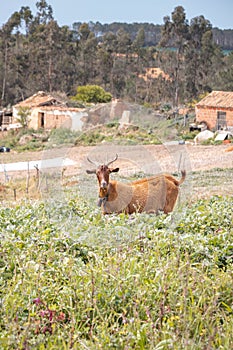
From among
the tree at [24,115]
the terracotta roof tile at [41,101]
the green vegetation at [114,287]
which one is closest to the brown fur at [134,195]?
the green vegetation at [114,287]

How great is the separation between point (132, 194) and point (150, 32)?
65.1 m

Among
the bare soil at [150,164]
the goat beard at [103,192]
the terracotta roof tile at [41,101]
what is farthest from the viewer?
the terracotta roof tile at [41,101]

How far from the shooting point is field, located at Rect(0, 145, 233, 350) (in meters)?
3.25

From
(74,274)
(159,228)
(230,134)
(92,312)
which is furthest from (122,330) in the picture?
(230,134)

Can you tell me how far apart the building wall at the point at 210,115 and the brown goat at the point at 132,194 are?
72.8ft

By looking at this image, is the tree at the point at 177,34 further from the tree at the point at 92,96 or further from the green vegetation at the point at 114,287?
the green vegetation at the point at 114,287

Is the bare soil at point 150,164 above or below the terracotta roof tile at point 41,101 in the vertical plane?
below

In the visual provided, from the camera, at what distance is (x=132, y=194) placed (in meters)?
7.05

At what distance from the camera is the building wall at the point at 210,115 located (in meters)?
28.7

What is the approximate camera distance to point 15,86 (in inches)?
1842

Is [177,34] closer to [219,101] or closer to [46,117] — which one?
[219,101]

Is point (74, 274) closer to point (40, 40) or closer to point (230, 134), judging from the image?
point (230, 134)

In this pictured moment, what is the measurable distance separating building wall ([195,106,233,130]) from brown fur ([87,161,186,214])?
22181 millimetres

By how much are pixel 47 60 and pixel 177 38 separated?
1153 centimetres
